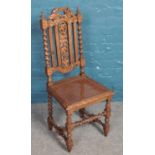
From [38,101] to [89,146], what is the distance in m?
0.79

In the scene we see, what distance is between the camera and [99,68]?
8.16 feet

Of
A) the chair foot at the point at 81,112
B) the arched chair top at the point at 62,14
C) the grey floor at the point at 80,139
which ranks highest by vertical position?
the arched chair top at the point at 62,14

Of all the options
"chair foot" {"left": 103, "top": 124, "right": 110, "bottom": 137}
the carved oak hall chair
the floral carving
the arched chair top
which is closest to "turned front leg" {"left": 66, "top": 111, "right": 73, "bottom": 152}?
the carved oak hall chair

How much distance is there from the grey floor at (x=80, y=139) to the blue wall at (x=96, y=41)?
0.33 meters

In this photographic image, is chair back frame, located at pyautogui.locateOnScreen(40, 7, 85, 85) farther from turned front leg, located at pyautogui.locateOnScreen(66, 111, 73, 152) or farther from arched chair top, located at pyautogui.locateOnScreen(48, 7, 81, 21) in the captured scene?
turned front leg, located at pyautogui.locateOnScreen(66, 111, 73, 152)

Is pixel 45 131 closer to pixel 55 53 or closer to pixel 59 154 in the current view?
pixel 59 154

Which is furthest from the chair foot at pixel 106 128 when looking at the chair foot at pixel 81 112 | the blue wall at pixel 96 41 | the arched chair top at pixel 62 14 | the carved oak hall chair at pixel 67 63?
the arched chair top at pixel 62 14

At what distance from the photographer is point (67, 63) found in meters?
2.04

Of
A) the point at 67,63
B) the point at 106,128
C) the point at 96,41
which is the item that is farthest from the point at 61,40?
the point at 106,128

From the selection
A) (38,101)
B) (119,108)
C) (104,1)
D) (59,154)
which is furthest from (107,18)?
(59,154)

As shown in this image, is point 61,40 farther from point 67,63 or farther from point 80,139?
point 80,139

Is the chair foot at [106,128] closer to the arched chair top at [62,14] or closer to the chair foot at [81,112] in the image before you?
the chair foot at [81,112]

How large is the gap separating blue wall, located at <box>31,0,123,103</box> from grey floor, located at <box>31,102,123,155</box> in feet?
1.09

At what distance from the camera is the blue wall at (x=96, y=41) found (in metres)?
2.21
